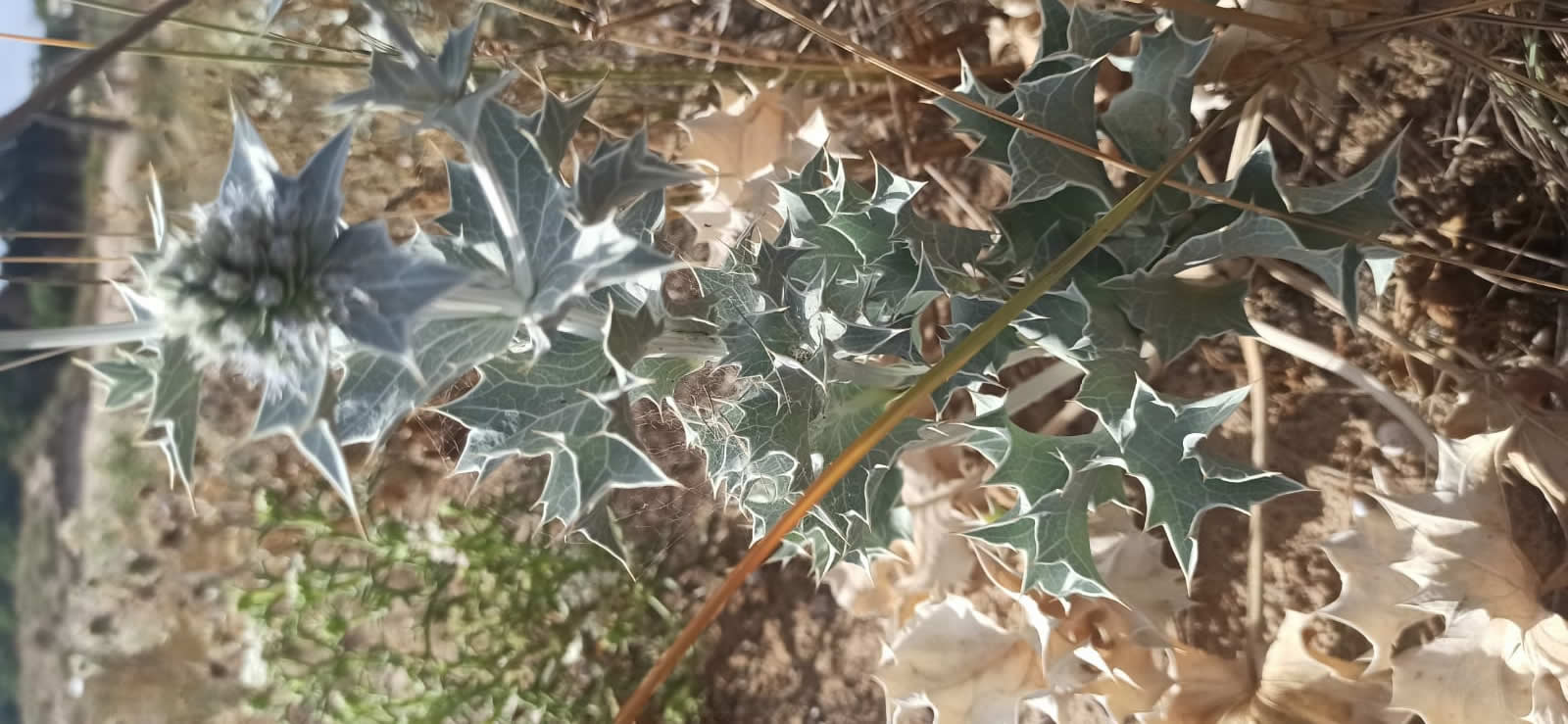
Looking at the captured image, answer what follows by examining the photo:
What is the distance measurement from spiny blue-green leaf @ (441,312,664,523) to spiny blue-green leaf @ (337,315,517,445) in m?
0.05

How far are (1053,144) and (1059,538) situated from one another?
36 cm

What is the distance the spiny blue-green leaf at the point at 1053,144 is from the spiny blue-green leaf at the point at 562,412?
0.36 metres

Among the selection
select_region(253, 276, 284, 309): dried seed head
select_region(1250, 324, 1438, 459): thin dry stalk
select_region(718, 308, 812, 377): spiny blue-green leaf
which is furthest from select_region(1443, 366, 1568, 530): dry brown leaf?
select_region(253, 276, 284, 309): dried seed head

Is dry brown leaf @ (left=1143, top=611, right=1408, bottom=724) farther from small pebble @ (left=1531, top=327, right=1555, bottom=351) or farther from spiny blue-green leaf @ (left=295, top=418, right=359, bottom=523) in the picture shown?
spiny blue-green leaf @ (left=295, top=418, right=359, bottom=523)

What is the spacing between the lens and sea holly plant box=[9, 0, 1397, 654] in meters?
0.47

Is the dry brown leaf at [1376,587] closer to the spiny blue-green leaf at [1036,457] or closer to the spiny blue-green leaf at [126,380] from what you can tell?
the spiny blue-green leaf at [1036,457]

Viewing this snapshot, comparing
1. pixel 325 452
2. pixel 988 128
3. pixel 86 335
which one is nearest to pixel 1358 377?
pixel 988 128

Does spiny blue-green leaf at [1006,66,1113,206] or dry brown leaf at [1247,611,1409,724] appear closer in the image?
spiny blue-green leaf at [1006,66,1113,206]

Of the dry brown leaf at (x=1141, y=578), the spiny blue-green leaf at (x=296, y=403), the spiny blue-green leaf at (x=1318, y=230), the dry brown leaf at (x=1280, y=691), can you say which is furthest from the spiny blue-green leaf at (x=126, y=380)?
the dry brown leaf at (x=1280, y=691)

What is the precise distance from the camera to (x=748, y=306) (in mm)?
744

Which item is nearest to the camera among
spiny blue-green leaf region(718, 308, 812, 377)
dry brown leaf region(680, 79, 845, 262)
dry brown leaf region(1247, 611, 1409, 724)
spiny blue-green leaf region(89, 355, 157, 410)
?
spiny blue-green leaf region(89, 355, 157, 410)

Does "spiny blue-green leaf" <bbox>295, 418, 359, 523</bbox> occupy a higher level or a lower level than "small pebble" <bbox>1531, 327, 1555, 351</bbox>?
higher

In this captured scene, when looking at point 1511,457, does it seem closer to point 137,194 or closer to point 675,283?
point 675,283

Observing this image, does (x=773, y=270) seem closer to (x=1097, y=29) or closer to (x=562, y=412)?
(x=562, y=412)
